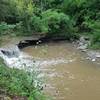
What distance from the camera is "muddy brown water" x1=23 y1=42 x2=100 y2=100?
12305 millimetres

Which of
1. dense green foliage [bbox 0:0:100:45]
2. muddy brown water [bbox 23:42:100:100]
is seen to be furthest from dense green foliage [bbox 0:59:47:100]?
dense green foliage [bbox 0:0:100:45]

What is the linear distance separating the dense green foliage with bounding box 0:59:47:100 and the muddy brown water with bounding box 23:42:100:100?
1588 mm

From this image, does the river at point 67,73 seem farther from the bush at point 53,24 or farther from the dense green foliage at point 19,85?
the bush at point 53,24

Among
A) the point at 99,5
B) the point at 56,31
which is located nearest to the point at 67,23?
the point at 56,31

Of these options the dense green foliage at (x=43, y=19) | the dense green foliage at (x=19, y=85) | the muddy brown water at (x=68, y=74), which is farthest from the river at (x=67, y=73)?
the dense green foliage at (x=43, y=19)

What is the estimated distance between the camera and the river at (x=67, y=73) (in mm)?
12320

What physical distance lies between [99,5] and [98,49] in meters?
6.91

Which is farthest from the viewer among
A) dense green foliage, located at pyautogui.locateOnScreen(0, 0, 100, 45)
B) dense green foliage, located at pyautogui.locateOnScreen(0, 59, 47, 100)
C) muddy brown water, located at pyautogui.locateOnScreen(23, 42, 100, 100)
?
dense green foliage, located at pyautogui.locateOnScreen(0, 0, 100, 45)

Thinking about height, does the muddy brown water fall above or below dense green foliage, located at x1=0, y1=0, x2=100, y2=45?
above

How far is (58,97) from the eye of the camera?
11.8 meters

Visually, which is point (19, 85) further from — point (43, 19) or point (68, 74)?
point (43, 19)

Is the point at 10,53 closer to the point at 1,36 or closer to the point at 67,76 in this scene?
the point at 1,36

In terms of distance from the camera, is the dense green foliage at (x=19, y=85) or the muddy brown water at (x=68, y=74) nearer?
the dense green foliage at (x=19, y=85)

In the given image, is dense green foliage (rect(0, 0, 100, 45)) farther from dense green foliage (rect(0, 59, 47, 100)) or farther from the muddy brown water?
dense green foliage (rect(0, 59, 47, 100))
